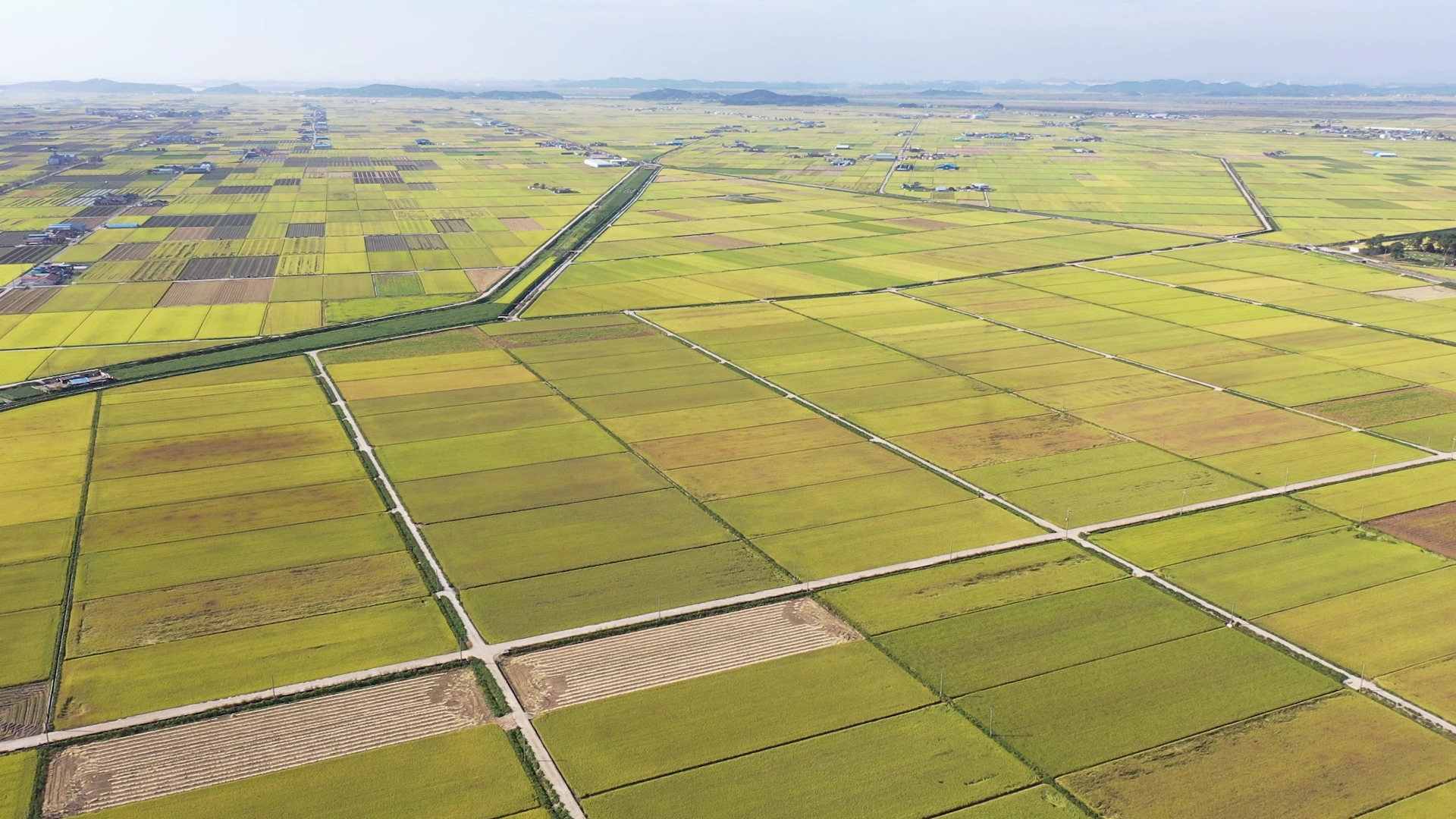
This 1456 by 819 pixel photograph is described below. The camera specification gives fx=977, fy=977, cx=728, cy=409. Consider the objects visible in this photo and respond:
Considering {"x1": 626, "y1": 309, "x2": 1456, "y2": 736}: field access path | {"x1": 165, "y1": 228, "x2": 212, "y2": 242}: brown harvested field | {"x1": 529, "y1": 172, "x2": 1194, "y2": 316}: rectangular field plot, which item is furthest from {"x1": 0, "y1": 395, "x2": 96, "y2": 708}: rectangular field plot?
{"x1": 165, "y1": 228, "x2": 212, "y2": 242}: brown harvested field

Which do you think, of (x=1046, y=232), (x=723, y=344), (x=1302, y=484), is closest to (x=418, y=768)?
(x=1302, y=484)

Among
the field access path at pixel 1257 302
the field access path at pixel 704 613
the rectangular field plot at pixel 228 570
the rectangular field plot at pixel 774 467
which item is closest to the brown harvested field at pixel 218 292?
the rectangular field plot at pixel 228 570

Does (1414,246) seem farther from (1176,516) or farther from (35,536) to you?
A: (35,536)

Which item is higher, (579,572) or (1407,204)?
(1407,204)

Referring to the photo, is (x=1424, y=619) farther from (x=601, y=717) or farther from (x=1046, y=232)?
(x=1046, y=232)

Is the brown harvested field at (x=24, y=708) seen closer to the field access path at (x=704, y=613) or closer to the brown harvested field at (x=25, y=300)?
the field access path at (x=704, y=613)

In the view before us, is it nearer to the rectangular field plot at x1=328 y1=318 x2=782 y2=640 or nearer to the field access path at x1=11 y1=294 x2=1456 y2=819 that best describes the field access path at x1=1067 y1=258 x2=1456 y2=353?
the field access path at x1=11 y1=294 x2=1456 y2=819
